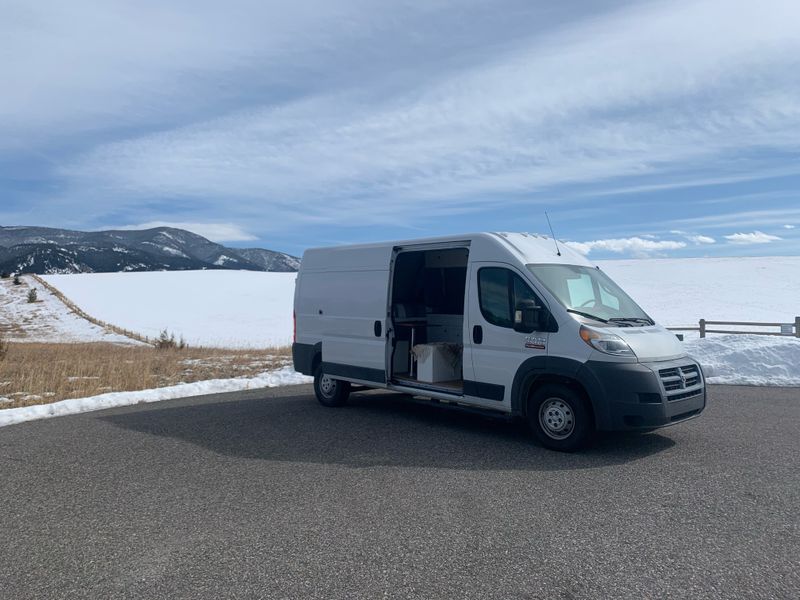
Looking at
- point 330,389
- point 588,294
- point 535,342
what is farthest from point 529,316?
point 330,389

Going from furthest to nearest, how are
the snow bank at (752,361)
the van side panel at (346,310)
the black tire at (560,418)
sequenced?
the snow bank at (752,361), the van side panel at (346,310), the black tire at (560,418)

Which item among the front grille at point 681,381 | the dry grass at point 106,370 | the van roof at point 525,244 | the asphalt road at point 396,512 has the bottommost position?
the asphalt road at point 396,512

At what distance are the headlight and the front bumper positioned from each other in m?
0.14

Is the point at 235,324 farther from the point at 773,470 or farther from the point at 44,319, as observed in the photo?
the point at 773,470

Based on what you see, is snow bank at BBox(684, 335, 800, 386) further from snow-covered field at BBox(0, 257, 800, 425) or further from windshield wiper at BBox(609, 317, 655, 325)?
windshield wiper at BBox(609, 317, 655, 325)

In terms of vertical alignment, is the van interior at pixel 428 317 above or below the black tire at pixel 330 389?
above

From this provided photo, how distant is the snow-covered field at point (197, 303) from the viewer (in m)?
33.9

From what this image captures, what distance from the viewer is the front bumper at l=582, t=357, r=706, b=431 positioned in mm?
6543

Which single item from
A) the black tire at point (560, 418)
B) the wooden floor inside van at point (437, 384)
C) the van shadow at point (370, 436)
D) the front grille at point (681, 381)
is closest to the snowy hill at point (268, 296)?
the van shadow at point (370, 436)

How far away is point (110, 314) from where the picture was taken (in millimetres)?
44781

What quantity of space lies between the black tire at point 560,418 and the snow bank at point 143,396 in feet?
22.2

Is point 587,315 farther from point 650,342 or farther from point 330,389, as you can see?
point 330,389

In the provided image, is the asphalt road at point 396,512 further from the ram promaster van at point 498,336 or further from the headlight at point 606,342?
the headlight at point 606,342

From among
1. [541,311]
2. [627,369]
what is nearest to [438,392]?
[541,311]
